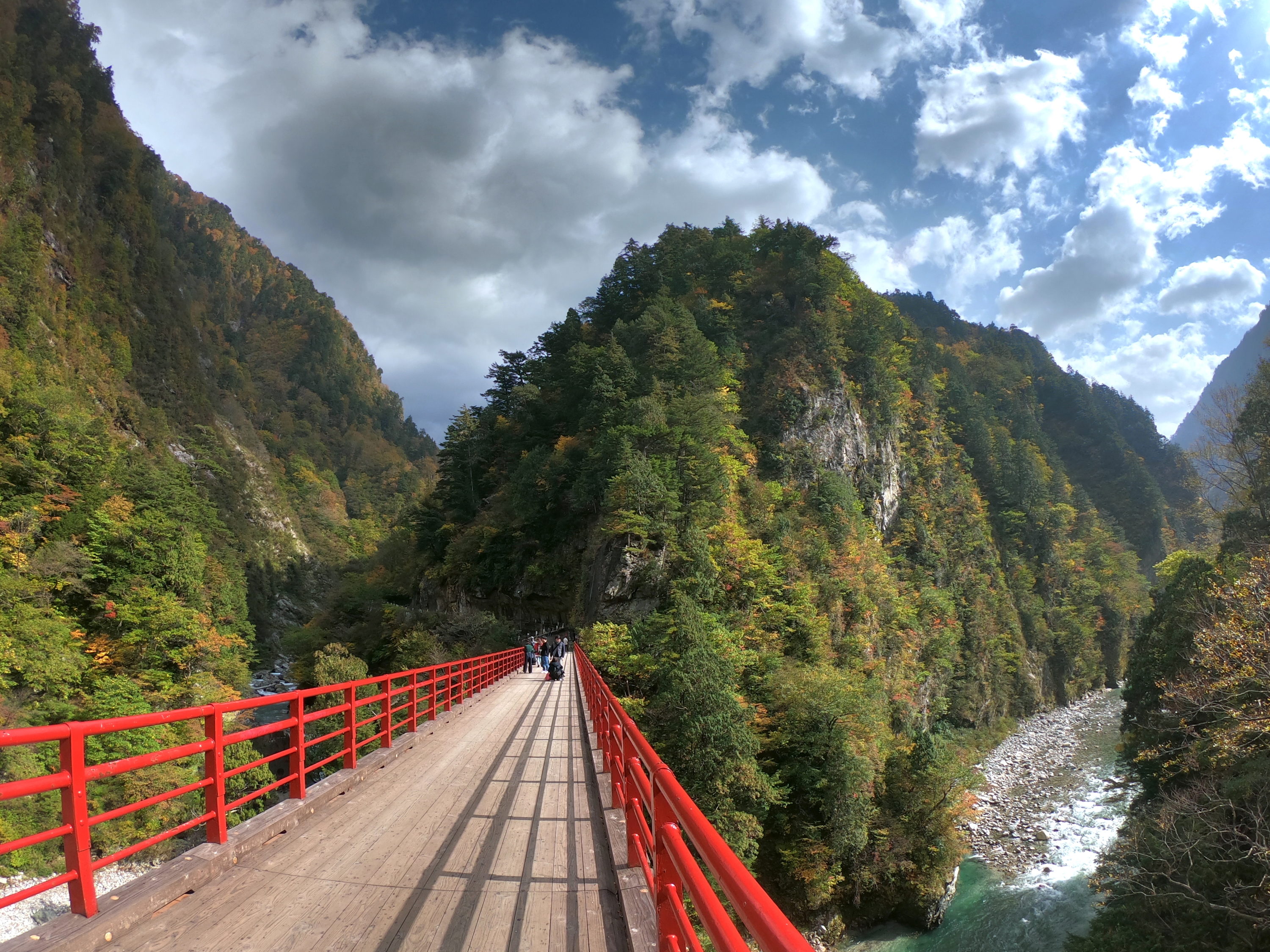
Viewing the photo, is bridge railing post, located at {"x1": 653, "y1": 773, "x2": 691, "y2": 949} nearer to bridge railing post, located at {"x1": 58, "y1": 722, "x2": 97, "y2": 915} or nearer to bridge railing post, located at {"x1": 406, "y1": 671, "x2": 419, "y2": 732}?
bridge railing post, located at {"x1": 58, "y1": 722, "x2": 97, "y2": 915}

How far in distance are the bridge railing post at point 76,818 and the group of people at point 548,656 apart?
18.1m

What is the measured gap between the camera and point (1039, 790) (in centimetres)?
3628

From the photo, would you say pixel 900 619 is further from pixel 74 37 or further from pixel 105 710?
pixel 74 37

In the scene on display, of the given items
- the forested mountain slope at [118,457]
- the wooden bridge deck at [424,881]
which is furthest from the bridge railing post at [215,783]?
the forested mountain slope at [118,457]

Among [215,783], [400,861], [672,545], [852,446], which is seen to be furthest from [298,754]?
[852,446]

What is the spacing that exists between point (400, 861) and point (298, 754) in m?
1.76

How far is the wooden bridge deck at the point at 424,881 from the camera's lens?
3.40 m

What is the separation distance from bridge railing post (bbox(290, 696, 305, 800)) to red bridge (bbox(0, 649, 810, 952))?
0.03 meters

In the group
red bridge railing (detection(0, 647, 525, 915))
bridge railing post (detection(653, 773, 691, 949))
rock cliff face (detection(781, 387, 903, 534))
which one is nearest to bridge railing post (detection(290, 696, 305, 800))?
red bridge railing (detection(0, 647, 525, 915))

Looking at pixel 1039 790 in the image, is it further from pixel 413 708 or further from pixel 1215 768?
pixel 413 708

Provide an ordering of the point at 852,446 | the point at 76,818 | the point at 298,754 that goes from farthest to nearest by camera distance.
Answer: the point at 852,446, the point at 298,754, the point at 76,818

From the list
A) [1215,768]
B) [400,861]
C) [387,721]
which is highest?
[387,721]

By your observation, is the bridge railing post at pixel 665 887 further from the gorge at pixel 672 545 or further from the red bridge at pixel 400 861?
the gorge at pixel 672 545

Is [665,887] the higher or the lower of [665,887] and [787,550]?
the lower
